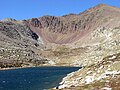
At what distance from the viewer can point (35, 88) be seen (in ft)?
364

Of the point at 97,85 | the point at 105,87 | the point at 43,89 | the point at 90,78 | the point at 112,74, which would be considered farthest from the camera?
the point at 43,89

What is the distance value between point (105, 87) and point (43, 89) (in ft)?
120

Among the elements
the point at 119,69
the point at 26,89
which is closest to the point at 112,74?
the point at 119,69

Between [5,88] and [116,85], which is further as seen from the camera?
[5,88]

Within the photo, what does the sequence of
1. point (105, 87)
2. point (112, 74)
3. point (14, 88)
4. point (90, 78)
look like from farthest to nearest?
point (14, 88) → point (90, 78) → point (112, 74) → point (105, 87)

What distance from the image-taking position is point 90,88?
243 ft

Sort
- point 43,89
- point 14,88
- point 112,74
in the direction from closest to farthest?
point 112,74, point 43,89, point 14,88

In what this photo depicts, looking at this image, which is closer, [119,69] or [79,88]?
[79,88]

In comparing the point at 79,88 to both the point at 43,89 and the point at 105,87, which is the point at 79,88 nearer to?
the point at 105,87

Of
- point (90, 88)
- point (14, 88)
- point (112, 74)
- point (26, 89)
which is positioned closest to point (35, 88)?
point (26, 89)

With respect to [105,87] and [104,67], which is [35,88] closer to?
[104,67]

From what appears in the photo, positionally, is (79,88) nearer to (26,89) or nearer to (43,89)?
(43,89)

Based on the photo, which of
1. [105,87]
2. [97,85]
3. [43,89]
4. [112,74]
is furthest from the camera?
[43,89]

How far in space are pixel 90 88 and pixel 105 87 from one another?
381 cm
